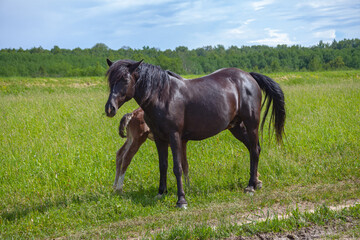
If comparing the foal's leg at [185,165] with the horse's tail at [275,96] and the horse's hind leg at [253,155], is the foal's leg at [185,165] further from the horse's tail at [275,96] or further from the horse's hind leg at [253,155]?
the horse's tail at [275,96]

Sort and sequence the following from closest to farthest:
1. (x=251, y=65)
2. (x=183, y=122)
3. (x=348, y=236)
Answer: (x=348, y=236) → (x=183, y=122) → (x=251, y=65)

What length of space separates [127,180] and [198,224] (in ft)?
8.29

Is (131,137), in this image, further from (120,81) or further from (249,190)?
(249,190)

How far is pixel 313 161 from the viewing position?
680cm

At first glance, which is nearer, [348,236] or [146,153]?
[348,236]

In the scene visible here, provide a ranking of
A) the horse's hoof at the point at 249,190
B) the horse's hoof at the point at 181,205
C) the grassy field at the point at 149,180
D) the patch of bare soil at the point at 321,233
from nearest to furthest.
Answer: the patch of bare soil at the point at 321,233
the grassy field at the point at 149,180
the horse's hoof at the point at 181,205
the horse's hoof at the point at 249,190

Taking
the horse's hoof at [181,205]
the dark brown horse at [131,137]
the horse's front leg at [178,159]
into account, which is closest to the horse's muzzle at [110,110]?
the horse's front leg at [178,159]

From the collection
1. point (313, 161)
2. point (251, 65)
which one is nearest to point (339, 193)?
point (313, 161)

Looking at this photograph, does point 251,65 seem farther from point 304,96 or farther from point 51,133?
point 51,133

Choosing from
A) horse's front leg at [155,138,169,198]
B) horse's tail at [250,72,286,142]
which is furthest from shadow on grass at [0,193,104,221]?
horse's tail at [250,72,286,142]

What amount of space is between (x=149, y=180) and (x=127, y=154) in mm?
852

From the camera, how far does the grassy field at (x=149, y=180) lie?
454 cm

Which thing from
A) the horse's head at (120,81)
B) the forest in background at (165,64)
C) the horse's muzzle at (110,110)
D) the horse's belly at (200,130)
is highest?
the forest in background at (165,64)

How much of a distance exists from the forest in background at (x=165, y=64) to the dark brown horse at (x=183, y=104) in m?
30.0
